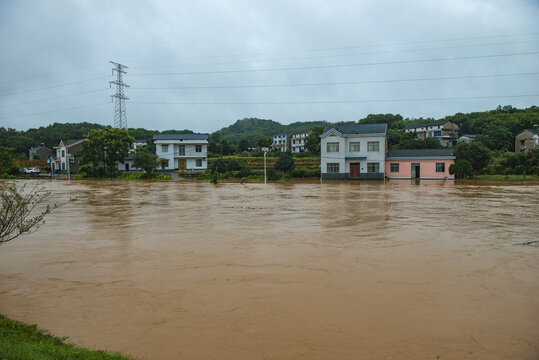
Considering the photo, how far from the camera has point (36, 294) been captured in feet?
19.8

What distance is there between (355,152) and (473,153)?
12283 mm

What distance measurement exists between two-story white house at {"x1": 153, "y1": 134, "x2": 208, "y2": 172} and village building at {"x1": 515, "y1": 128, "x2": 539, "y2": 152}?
47722mm

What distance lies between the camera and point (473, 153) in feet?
130

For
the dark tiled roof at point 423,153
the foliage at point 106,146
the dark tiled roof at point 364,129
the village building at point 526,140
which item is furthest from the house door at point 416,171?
the foliage at point 106,146

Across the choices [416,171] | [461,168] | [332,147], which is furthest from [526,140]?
[332,147]

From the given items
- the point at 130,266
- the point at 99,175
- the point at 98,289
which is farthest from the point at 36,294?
the point at 99,175

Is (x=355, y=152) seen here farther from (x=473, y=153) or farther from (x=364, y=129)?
(x=473, y=153)

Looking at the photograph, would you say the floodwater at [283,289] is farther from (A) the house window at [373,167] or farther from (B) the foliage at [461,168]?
(A) the house window at [373,167]

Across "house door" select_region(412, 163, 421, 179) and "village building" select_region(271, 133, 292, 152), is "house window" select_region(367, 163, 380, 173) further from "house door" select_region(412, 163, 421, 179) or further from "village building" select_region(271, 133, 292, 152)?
"village building" select_region(271, 133, 292, 152)

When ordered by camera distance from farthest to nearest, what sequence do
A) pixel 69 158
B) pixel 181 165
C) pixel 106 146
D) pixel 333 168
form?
pixel 69 158
pixel 181 165
pixel 106 146
pixel 333 168

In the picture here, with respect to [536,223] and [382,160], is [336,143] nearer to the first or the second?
[382,160]

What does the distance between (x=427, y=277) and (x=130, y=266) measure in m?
5.68

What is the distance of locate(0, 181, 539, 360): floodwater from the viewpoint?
4469 mm

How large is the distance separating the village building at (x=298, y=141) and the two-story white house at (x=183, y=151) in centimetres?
3841
